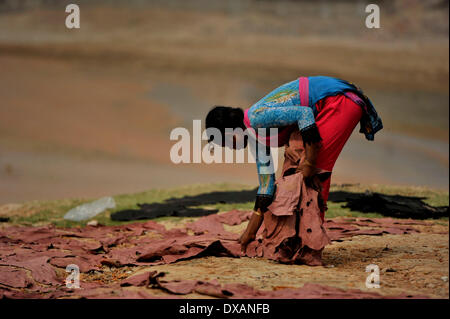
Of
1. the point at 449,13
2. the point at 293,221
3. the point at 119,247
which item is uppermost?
the point at 449,13

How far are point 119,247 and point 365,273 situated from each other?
2.48 m

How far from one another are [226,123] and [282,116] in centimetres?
40

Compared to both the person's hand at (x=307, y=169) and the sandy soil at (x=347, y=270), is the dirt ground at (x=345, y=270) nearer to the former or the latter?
the sandy soil at (x=347, y=270)

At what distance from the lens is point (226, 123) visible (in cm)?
387

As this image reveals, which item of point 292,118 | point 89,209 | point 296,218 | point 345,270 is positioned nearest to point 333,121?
point 292,118

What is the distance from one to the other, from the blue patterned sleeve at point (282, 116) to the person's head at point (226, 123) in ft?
0.33

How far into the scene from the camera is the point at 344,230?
5.17 m

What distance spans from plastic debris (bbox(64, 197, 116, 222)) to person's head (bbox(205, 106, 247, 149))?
368 cm

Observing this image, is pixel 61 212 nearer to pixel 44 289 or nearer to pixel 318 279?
pixel 44 289

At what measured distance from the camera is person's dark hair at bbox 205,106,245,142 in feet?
12.7

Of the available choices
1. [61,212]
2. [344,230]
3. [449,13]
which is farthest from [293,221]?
[449,13]

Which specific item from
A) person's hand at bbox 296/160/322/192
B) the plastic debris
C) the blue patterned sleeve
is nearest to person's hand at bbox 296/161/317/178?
person's hand at bbox 296/160/322/192

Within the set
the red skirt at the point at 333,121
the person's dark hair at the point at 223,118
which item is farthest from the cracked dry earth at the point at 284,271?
the person's dark hair at the point at 223,118

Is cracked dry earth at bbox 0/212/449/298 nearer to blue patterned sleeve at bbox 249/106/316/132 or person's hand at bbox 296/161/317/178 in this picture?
person's hand at bbox 296/161/317/178
